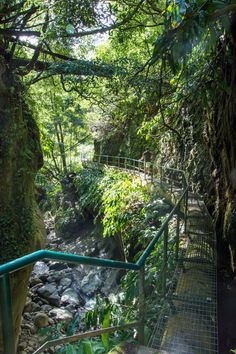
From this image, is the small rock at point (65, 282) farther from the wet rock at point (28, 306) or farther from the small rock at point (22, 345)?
the small rock at point (22, 345)

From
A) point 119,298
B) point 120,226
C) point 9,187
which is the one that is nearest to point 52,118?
point 120,226

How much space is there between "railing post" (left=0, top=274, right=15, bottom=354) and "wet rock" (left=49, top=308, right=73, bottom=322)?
237 inches

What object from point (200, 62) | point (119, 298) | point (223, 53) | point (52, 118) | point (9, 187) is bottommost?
point (119, 298)

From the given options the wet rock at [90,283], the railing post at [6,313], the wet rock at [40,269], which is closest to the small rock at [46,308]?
the wet rock at [90,283]

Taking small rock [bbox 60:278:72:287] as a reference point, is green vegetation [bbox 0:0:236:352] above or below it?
above

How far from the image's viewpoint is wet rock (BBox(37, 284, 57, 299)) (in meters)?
8.51

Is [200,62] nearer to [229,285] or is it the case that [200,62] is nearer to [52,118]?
[229,285]

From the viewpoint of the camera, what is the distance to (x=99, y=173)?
15578mm

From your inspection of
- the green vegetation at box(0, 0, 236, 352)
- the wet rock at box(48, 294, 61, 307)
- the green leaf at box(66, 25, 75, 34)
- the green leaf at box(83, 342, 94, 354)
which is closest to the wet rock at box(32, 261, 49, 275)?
the wet rock at box(48, 294, 61, 307)

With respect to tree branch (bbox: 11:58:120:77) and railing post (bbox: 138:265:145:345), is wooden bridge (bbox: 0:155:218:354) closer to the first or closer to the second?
railing post (bbox: 138:265:145:345)

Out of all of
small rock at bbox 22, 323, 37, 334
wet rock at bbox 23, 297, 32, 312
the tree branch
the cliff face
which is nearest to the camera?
the cliff face

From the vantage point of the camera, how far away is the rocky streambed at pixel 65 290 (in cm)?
652

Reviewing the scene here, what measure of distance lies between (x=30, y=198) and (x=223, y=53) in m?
4.04

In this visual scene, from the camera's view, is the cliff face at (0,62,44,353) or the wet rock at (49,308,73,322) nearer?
the cliff face at (0,62,44,353)
